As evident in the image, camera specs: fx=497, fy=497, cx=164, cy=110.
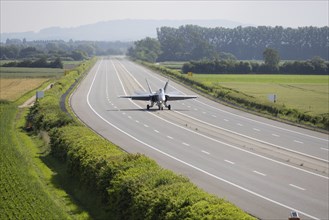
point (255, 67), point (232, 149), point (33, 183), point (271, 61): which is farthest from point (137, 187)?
point (271, 61)

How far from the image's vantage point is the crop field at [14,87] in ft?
267

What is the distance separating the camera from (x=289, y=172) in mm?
32312

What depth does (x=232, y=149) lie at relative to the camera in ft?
130

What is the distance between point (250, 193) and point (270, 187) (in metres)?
1.87

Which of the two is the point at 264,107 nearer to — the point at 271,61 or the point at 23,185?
the point at 23,185

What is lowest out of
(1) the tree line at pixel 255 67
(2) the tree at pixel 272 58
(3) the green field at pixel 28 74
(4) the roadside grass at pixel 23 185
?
(3) the green field at pixel 28 74

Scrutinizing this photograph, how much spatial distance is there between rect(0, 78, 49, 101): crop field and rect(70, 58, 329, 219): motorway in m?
17.6

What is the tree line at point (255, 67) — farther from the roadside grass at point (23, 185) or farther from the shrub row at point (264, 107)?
the roadside grass at point (23, 185)

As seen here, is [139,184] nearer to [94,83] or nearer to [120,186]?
[120,186]

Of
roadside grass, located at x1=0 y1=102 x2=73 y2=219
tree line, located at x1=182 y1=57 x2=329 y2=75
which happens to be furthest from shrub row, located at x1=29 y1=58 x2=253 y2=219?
tree line, located at x1=182 y1=57 x2=329 y2=75

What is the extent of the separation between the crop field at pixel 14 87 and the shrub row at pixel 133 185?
5037 cm

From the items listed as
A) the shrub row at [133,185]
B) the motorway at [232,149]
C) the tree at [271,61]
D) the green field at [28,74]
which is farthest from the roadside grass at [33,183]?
the tree at [271,61]

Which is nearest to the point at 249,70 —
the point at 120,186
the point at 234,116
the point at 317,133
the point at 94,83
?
the point at 94,83

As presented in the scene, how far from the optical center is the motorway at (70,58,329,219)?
26.8m
